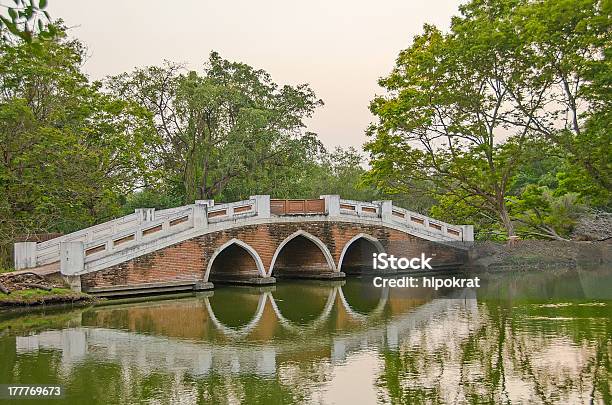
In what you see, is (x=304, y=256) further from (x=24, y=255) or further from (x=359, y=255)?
(x=24, y=255)

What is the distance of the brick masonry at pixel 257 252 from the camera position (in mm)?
15305

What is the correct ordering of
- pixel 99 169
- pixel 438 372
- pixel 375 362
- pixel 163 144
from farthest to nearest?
pixel 163 144
pixel 99 169
pixel 375 362
pixel 438 372

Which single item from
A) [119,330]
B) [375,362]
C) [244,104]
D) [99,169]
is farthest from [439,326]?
[244,104]

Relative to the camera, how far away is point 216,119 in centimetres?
2550

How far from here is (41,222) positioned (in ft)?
56.3

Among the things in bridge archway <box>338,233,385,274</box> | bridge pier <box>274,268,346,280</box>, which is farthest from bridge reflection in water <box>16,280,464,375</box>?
bridge archway <box>338,233,385,274</box>

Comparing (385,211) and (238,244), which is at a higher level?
(385,211)

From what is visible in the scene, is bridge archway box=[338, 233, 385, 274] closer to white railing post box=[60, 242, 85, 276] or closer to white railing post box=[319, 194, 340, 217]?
white railing post box=[319, 194, 340, 217]

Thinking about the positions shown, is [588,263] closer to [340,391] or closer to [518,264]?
[518,264]

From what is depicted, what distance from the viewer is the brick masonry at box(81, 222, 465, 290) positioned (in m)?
15.3

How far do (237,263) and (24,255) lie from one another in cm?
577

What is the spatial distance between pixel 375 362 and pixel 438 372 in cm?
95

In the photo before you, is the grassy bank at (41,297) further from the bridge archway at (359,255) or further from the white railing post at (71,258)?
the bridge archway at (359,255)

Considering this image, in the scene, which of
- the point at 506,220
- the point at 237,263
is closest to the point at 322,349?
the point at 237,263
